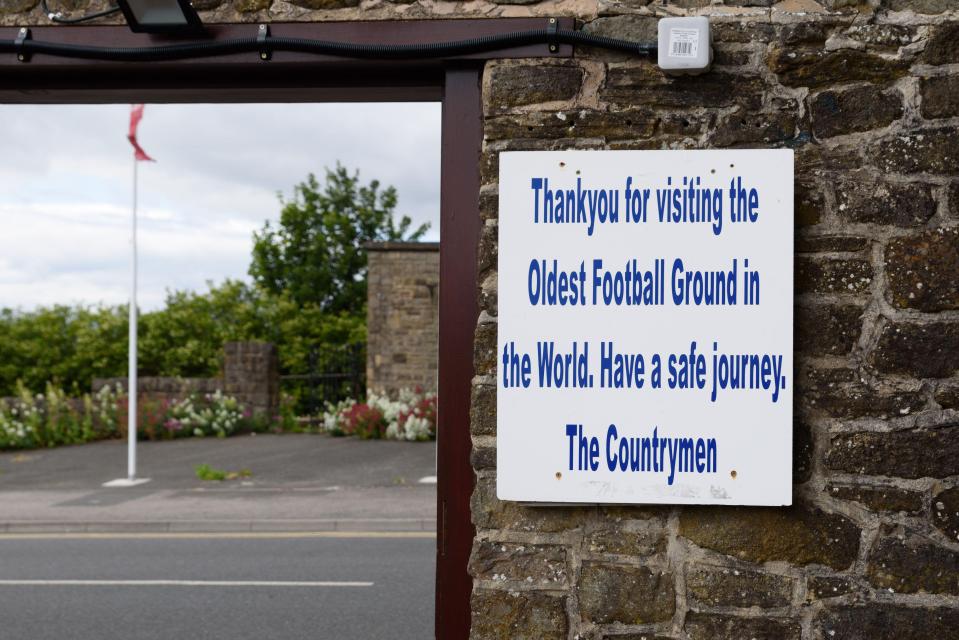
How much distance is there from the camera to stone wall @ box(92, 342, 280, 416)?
1727cm

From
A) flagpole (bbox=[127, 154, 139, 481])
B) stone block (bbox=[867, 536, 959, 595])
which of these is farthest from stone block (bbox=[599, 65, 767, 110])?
flagpole (bbox=[127, 154, 139, 481])

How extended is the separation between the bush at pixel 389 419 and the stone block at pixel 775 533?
1225 centimetres

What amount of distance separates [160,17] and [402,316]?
14.6 meters

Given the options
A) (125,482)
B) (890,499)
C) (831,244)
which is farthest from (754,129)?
(125,482)

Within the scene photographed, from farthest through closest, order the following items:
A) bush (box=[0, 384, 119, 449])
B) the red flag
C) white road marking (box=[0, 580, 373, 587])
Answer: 1. bush (box=[0, 384, 119, 449])
2. the red flag
3. white road marking (box=[0, 580, 373, 587])

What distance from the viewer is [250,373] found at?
57.1ft

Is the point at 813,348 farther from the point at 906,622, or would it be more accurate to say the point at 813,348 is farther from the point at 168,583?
the point at 168,583

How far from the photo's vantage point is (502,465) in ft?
10.6

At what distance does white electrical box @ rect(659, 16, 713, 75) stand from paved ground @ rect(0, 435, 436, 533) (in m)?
6.73

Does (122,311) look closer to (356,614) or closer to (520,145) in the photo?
(356,614)

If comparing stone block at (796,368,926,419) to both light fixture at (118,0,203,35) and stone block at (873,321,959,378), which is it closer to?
stone block at (873,321,959,378)

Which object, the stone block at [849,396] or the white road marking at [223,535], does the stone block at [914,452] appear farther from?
the white road marking at [223,535]

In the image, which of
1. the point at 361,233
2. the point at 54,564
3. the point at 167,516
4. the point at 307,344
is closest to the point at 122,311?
the point at 307,344

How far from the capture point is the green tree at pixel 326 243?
29078 millimetres
